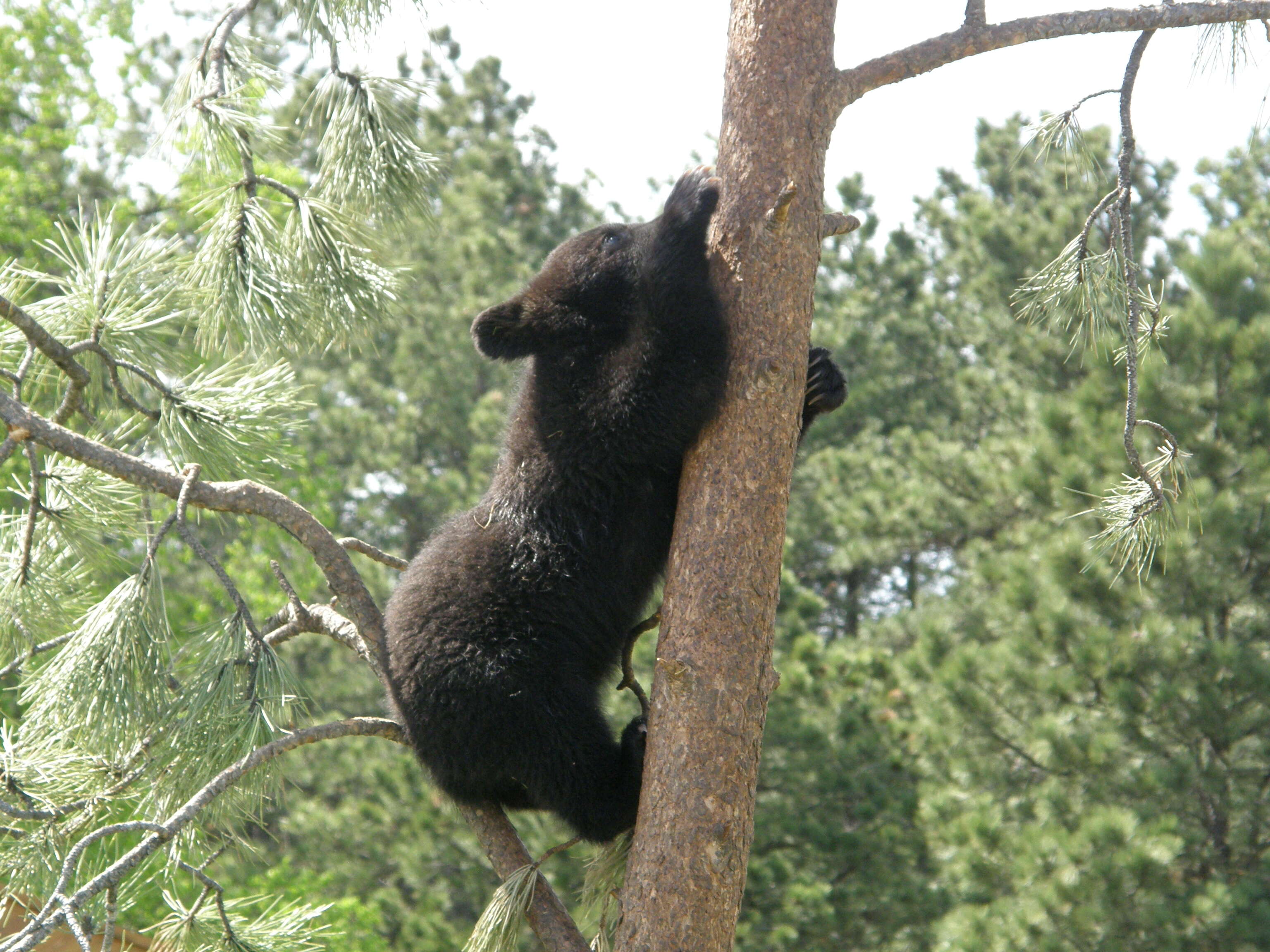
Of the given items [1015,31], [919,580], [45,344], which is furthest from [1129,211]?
[919,580]

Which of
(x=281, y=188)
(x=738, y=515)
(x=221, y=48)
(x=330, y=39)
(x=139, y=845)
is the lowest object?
(x=139, y=845)

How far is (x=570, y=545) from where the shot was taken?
3.13m

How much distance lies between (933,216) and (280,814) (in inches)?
512

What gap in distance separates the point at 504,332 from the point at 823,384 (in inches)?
36.5

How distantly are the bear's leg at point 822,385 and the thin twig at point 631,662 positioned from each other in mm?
689

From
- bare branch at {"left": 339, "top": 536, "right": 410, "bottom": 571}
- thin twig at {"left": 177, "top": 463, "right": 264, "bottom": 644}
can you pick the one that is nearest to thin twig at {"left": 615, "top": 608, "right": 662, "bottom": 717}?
bare branch at {"left": 339, "top": 536, "right": 410, "bottom": 571}

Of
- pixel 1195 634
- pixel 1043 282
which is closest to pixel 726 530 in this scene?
pixel 1043 282

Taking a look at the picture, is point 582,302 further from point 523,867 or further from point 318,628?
point 523,867

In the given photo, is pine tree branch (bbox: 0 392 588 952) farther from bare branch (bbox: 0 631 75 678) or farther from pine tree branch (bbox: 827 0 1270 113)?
pine tree branch (bbox: 827 0 1270 113)

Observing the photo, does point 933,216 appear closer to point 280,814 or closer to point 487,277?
point 487,277

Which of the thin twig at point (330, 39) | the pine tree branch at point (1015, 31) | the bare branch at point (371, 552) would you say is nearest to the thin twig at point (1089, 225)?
the pine tree branch at point (1015, 31)

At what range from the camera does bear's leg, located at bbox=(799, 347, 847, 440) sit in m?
3.28

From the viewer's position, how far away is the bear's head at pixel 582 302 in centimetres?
327

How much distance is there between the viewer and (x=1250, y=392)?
9008 millimetres
